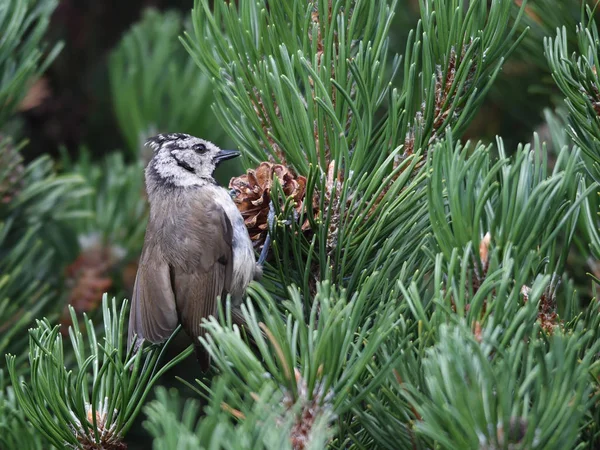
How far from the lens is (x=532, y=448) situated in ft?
2.75

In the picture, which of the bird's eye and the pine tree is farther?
the bird's eye

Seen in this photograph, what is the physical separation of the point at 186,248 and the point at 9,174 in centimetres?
51

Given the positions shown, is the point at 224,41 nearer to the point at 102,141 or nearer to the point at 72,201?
the point at 72,201

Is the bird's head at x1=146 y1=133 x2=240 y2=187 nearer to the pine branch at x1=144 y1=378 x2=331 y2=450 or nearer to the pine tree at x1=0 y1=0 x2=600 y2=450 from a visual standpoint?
the pine tree at x1=0 y1=0 x2=600 y2=450

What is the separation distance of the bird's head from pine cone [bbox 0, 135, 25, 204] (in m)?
0.46

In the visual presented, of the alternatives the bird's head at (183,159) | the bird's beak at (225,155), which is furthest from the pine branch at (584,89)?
the bird's head at (183,159)

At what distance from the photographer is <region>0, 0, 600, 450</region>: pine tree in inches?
34.6

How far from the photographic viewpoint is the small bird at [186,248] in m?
1.90

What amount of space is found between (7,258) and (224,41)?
882 mm

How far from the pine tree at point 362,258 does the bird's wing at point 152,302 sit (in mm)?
215

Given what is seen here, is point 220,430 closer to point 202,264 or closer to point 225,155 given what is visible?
point 202,264

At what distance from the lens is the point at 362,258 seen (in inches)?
52.6

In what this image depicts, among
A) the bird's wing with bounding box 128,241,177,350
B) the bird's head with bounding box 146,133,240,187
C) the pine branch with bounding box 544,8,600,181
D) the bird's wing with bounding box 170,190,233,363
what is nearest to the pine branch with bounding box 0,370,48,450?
the bird's wing with bounding box 128,241,177,350

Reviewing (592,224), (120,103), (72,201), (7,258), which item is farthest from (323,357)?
(120,103)
